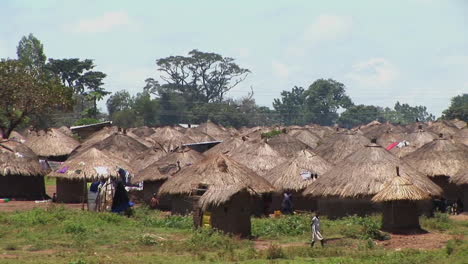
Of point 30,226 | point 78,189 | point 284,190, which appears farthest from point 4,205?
point 284,190

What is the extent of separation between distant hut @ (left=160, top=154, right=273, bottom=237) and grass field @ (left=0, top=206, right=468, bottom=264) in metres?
0.66

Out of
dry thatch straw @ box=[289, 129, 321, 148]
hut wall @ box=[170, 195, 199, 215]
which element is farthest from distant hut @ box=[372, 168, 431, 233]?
dry thatch straw @ box=[289, 129, 321, 148]

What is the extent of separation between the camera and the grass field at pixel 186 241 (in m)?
20.8

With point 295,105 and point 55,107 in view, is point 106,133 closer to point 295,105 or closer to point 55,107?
point 55,107

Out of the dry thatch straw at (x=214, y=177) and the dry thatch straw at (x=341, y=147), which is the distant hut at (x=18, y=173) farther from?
the dry thatch straw at (x=341, y=147)

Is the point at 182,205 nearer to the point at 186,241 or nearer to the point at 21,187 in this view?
the point at 186,241

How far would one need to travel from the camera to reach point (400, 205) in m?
25.9

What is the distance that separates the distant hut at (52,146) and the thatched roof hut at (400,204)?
3091 cm

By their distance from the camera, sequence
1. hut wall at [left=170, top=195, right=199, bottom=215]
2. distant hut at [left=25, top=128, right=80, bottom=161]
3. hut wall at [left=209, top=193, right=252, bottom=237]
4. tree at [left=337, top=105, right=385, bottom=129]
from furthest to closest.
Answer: tree at [left=337, top=105, right=385, bottom=129]
distant hut at [left=25, top=128, right=80, bottom=161]
hut wall at [left=170, top=195, right=199, bottom=215]
hut wall at [left=209, top=193, right=252, bottom=237]

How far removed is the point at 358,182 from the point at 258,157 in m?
9.33

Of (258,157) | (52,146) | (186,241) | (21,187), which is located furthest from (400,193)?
(52,146)

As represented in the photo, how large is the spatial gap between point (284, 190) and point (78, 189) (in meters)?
9.71

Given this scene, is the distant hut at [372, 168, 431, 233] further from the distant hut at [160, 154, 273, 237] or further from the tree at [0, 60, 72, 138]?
the tree at [0, 60, 72, 138]

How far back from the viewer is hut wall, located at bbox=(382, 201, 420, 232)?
2588cm
